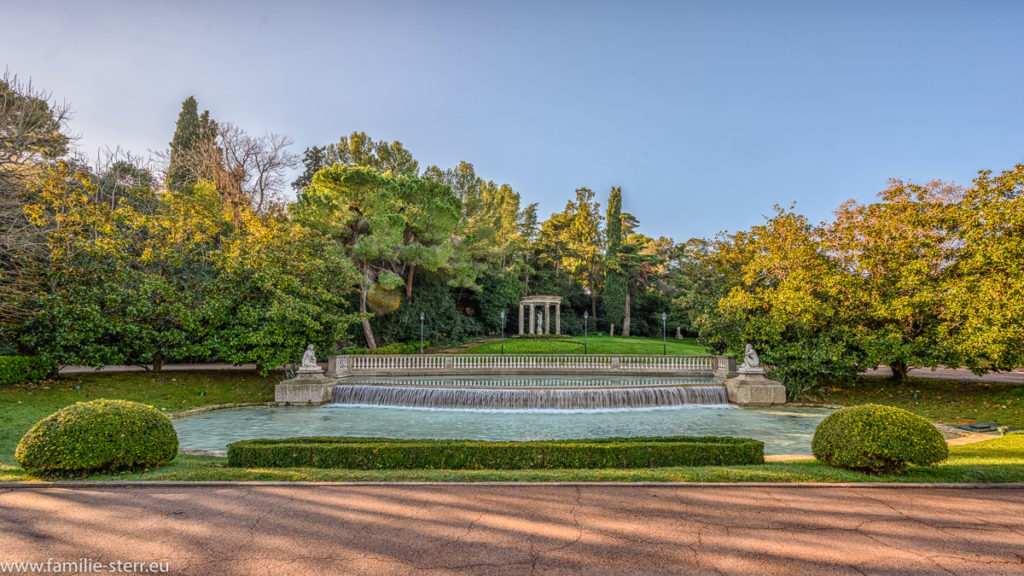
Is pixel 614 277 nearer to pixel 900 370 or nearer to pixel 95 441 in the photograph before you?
pixel 900 370

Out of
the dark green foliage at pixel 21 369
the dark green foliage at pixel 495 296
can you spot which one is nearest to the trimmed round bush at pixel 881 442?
the dark green foliage at pixel 21 369

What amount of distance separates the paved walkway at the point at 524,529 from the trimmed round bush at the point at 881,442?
0.53m

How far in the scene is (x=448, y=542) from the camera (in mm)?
4824

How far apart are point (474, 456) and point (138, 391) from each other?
16.0 meters

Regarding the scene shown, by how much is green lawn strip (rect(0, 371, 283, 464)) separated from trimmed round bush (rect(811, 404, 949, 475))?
18149 millimetres

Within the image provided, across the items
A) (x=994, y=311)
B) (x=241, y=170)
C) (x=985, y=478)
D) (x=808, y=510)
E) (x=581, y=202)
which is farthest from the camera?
(x=581, y=202)

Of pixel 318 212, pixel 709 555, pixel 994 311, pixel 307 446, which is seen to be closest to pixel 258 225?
pixel 318 212

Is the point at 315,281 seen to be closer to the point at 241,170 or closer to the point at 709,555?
the point at 241,170

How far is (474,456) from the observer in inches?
324

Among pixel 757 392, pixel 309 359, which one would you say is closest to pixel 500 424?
pixel 309 359

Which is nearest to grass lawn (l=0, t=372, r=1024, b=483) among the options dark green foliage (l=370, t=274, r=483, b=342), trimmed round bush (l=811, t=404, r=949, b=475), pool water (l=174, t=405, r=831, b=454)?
trimmed round bush (l=811, t=404, r=949, b=475)

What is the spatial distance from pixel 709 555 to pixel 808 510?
2137mm

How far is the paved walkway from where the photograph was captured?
172 inches

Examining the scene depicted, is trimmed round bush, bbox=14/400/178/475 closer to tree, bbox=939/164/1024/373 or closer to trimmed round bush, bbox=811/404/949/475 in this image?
trimmed round bush, bbox=811/404/949/475
